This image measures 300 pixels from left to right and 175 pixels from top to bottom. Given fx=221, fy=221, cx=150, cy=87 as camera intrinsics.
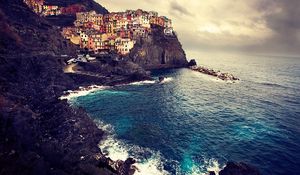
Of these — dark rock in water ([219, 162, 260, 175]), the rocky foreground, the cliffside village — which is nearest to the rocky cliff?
the rocky foreground

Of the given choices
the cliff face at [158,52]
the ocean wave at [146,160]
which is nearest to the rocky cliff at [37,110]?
the ocean wave at [146,160]

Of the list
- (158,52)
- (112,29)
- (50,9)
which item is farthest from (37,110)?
(50,9)

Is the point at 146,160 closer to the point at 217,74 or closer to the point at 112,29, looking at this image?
the point at 217,74

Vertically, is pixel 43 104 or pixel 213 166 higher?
pixel 43 104

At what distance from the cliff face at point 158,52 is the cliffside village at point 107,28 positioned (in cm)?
483

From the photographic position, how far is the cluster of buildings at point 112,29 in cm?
14300

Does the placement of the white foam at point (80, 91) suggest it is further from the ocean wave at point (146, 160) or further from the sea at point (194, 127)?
the ocean wave at point (146, 160)

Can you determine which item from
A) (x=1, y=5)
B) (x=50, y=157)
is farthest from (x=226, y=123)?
(x=1, y=5)

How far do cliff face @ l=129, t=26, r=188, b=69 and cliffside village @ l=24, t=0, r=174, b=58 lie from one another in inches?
190

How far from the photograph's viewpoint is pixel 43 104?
232 ft

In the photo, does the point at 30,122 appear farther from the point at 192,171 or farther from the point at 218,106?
the point at 218,106

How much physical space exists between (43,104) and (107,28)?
364 feet

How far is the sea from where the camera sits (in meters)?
50.8

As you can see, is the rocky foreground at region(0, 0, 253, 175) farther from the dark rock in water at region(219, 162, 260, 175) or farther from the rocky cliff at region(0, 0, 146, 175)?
the dark rock in water at region(219, 162, 260, 175)
